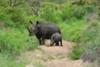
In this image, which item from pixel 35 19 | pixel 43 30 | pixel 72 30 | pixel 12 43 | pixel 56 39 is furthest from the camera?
pixel 72 30

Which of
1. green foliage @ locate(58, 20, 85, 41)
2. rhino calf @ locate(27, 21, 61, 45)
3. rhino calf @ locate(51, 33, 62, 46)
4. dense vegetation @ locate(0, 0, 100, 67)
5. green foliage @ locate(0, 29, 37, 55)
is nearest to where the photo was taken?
dense vegetation @ locate(0, 0, 100, 67)

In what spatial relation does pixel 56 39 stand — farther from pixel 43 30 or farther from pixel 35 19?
pixel 35 19

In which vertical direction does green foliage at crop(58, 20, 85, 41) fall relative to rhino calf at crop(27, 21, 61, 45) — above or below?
below

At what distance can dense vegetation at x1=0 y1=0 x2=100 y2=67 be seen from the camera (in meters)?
11.0

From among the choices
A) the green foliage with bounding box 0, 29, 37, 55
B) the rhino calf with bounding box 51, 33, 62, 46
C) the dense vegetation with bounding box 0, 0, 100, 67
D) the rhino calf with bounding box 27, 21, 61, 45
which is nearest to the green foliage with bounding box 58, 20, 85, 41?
the dense vegetation with bounding box 0, 0, 100, 67

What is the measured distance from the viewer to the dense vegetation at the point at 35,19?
11.0 m

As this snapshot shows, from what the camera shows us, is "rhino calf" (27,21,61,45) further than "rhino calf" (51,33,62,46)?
Yes

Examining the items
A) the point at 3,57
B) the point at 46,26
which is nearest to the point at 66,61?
the point at 3,57

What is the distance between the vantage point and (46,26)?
56.2 feet

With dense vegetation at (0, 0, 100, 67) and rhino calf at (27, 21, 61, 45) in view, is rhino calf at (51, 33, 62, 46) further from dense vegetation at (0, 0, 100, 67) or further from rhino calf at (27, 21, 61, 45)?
dense vegetation at (0, 0, 100, 67)

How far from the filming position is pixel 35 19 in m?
17.3

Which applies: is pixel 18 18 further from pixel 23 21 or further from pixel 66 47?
pixel 66 47

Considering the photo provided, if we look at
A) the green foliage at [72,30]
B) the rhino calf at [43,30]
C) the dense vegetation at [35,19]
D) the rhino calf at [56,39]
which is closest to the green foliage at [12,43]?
the dense vegetation at [35,19]

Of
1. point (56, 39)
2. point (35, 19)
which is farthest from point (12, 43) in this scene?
point (35, 19)
